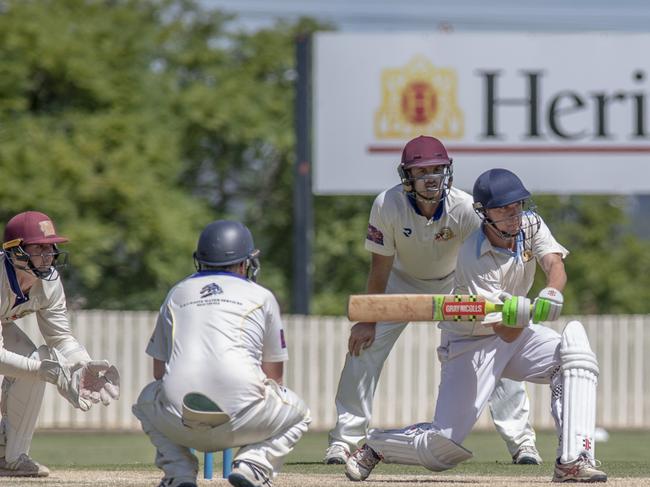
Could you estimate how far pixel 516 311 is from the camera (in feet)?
25.6

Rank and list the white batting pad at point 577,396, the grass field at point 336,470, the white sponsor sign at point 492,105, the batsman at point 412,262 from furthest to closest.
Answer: the white sponsor sign at point 492,105 → the batsman at point 412,262 → the grass field at point 336,470 → the white batting pad at point 577,396

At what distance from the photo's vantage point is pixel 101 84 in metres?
25.5

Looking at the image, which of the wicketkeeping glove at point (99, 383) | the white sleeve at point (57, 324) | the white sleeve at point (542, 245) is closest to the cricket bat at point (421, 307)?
the white sleeve at point (542, 245)

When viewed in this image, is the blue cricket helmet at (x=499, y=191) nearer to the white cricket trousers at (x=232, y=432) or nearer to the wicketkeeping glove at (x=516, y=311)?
the wicketkeeping glove at (x=516, y=311)

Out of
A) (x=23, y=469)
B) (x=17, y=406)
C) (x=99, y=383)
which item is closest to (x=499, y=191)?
(x=99, y=383)

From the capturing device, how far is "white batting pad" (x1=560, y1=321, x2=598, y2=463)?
790cm

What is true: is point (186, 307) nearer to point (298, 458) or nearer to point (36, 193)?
point (298, 458)

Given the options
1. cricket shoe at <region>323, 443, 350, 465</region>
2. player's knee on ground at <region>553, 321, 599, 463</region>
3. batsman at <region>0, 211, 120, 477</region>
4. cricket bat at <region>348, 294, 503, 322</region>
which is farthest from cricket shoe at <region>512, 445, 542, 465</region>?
batsman at <region>0, 211, 120, 477</region>

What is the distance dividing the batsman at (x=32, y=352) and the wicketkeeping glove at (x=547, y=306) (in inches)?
96.0

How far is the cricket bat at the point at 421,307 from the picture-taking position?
7.88 m

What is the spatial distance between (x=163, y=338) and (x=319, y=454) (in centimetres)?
542

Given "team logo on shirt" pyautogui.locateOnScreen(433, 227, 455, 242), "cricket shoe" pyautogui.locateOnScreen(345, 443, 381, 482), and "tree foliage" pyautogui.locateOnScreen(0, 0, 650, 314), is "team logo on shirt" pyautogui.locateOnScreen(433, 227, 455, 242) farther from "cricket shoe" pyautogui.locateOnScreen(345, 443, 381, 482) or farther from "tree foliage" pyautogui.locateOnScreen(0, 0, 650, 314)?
"tree foliage" pyautogui.locateOnScreen(0, 0, 650, 314)

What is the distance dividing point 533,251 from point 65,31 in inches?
742

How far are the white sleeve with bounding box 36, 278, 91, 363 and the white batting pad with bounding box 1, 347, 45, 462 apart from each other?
15 cm
